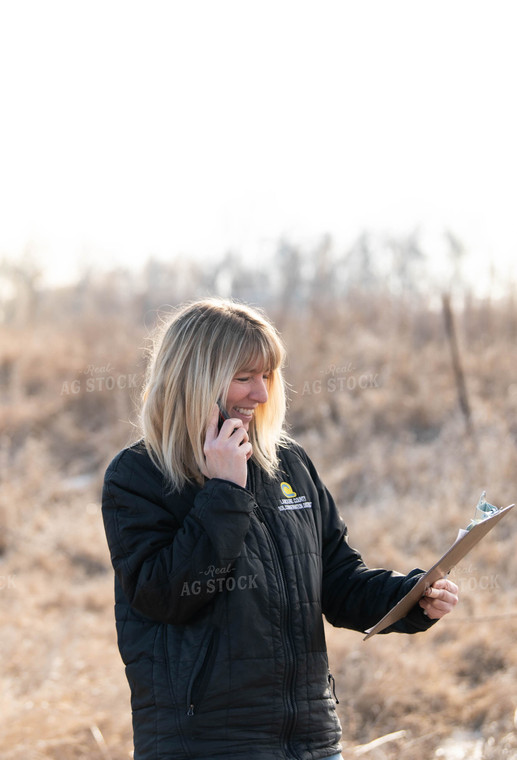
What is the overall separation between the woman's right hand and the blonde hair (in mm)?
57

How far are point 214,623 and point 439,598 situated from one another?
2.37ft

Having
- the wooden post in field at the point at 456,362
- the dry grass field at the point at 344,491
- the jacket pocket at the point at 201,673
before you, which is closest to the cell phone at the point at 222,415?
the jacket pocket at the point at 201,673

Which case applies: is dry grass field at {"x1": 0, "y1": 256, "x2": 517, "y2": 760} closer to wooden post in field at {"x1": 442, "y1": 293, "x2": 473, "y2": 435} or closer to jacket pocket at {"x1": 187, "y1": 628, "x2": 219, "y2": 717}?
wooden post in field at {"x1": 442, "y1": 293, "x2": 473, "y2": 435}

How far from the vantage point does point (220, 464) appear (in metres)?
2.25

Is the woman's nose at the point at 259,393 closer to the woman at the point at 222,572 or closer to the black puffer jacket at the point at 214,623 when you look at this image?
the woman at the point at 222,572

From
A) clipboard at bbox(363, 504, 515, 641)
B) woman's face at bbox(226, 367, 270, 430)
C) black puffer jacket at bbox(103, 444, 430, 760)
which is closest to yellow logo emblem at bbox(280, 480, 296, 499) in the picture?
black puffer jacket at bbox(103, 444, 430, 760)

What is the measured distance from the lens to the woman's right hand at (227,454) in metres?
2.24

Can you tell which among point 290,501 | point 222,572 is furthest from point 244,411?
point 222,572

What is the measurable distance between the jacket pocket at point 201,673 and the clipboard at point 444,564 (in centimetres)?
51

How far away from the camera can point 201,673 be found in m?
2.11

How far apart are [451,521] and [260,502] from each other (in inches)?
228

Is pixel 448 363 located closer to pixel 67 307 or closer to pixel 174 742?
pixel 67 307

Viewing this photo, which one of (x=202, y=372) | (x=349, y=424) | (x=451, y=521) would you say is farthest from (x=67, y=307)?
(x=202, y=372)

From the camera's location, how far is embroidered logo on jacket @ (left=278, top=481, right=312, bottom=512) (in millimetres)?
2416
